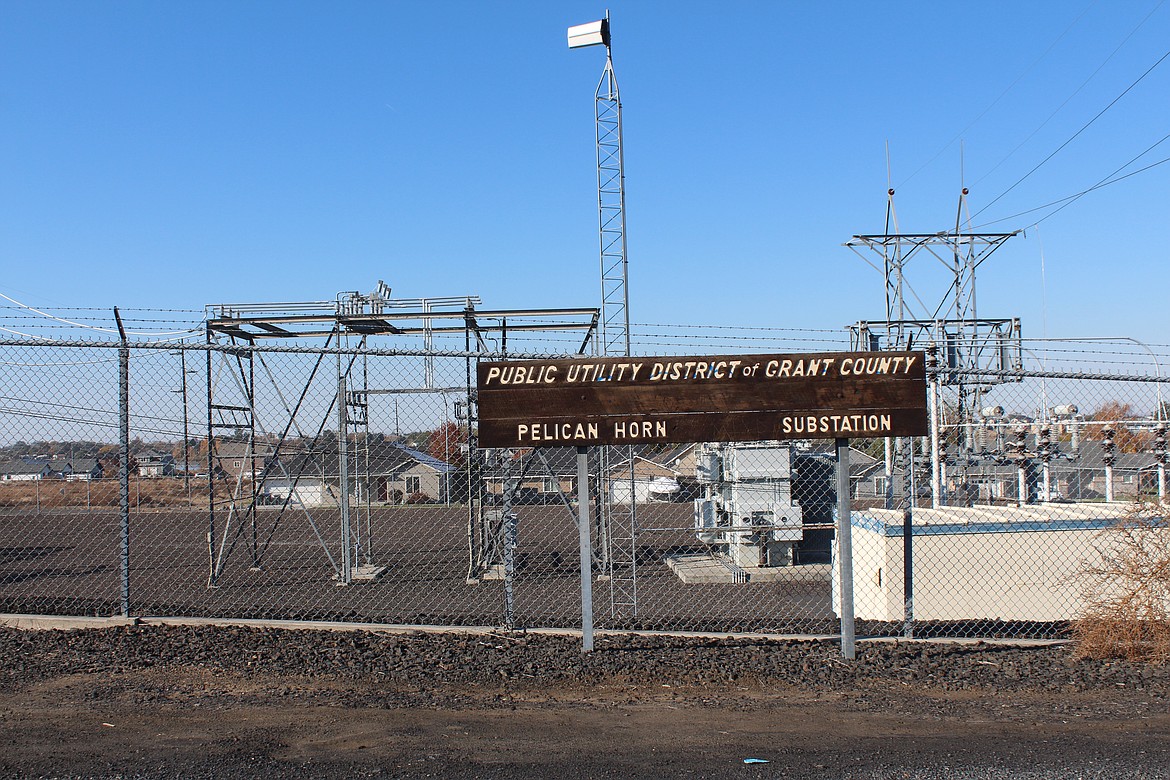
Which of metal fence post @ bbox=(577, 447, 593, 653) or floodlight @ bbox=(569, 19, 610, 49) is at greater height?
floodlight @ bbox=(569, 19, 610, 49)

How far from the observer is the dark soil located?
169 inches

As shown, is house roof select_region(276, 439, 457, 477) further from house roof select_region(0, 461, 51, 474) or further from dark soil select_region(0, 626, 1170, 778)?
house roof select_region(0, 461, 51, 474)

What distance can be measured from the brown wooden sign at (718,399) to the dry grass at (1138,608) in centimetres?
179

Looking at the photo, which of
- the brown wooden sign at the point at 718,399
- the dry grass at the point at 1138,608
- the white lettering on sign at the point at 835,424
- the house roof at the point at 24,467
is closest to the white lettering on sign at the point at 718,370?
the brown wooden sign at the point at 718,399

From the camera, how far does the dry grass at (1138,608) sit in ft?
19.2

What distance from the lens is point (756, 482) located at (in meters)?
15.0

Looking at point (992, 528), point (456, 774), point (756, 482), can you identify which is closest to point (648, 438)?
point (456, 774)

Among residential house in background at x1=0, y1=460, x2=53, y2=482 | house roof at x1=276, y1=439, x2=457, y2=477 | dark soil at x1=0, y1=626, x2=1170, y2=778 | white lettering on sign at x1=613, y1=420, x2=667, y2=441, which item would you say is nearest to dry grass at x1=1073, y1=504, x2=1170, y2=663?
dark soil at x1=0, y1=626, x2=1170, y2=778

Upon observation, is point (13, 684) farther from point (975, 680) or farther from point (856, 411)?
point (975, 680)

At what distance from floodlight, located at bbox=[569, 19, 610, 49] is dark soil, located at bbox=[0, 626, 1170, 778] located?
11.5 meters

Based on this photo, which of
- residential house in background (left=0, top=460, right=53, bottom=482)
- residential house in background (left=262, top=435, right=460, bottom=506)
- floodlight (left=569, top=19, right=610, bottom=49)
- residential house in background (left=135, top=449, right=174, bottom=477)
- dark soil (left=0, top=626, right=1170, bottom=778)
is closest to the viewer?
dark soil (left=0, top=626, right=1170, bottom=778)

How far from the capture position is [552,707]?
5152 millimetres

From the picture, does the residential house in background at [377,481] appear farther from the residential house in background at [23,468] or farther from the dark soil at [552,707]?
the dark soil at [552,707]

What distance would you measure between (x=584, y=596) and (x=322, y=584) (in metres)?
8.99
